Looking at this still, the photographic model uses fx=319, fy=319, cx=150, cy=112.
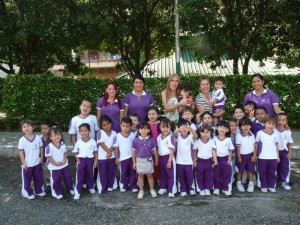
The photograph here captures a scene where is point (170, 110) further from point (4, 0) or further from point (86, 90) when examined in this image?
point (4, 0)

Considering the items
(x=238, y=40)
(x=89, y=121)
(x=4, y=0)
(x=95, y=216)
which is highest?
(x=4, y=0)

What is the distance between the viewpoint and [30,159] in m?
4.75

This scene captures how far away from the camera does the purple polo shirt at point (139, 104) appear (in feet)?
17.1

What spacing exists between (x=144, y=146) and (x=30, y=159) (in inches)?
67.9

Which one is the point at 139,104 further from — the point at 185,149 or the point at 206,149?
the point at 206,149

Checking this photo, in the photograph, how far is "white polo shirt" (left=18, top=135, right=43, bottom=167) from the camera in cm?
473

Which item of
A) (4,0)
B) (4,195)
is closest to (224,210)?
(4,195)

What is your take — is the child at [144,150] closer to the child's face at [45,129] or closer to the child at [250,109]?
the child's face at [45,129]

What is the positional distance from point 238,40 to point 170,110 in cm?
592

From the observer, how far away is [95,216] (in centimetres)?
419

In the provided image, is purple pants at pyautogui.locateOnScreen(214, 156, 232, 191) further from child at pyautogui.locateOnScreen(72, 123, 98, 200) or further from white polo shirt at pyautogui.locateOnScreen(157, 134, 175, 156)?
child at pyautogui.locateOnScreen(72, 123, 98, 200)

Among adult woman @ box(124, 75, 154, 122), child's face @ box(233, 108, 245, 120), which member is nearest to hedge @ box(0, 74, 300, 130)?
adult woman @ box(124, 75, 154, 122)

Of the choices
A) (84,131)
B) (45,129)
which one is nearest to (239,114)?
(84,131)

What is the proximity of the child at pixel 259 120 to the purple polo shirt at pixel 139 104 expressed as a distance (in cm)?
170
